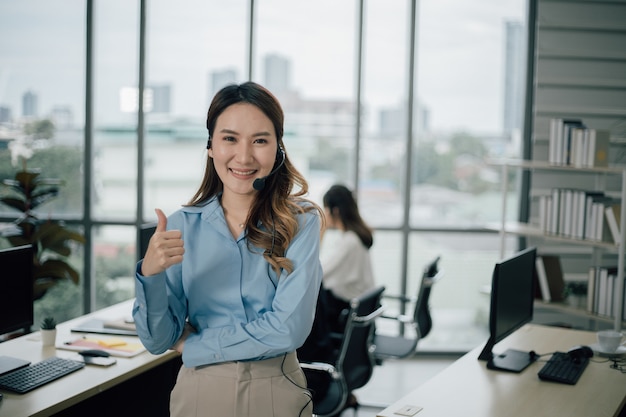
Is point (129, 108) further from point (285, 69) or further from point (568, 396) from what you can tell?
point (568, 396)

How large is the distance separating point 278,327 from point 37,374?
1352mm

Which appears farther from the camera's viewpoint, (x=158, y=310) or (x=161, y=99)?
(x=161, y=99)

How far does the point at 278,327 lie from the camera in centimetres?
184

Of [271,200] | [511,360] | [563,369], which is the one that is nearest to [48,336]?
[271,200]

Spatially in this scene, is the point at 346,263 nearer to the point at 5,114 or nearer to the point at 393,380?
the point at 393,380

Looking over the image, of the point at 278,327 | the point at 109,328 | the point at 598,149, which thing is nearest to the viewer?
the point at 278,327

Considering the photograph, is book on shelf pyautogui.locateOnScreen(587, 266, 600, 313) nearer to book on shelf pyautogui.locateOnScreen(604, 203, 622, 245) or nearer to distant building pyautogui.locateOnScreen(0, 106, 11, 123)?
book on shelf pyautogui.locateOnScreen(604, 203, 622, 245)

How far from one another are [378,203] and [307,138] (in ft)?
2.50

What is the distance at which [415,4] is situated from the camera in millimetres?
5617

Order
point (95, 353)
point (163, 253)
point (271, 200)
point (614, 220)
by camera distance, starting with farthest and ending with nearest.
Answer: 1. point (614, 220)
2. point (95, 353)
3. point (271, 200)
4. point (163, 253)

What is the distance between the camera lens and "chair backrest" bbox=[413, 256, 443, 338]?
Result: 4492mm

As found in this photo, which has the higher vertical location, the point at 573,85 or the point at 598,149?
the point at 573,85

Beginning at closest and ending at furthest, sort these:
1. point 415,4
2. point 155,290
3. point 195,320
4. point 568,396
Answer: point 155,290
point 195,320
point 568,396
point 415,4

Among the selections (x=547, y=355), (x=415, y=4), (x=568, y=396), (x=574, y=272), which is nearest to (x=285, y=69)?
(x=415, y=4)
